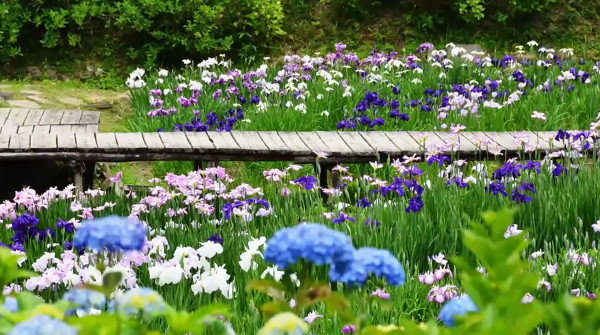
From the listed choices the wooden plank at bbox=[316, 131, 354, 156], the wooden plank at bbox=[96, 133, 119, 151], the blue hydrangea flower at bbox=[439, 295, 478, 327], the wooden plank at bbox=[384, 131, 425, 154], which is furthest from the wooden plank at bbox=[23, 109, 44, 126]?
the blue hydrangea flower at bbox=[439, 295, 478, 327]

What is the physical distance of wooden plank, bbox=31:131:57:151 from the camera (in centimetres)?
445

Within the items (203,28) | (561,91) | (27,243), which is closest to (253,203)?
(27,243)

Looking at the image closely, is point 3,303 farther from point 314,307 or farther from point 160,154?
point 160,154

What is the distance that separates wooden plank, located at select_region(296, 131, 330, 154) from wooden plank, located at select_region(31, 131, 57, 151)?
1.37m

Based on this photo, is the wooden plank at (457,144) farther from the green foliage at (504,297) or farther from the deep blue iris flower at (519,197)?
the green foliage at (504,297)

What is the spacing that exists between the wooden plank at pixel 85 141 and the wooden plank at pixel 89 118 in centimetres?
52

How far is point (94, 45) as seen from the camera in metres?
8.65

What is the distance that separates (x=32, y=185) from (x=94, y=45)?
3.85m

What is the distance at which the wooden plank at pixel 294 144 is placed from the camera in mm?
4539

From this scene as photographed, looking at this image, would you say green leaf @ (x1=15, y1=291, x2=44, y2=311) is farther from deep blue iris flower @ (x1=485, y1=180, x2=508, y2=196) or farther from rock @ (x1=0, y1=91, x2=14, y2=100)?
rock @ (x1=0, y1=91, x2=14, y2=100)

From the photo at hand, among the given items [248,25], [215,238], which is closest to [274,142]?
[215,238]

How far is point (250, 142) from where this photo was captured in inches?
186

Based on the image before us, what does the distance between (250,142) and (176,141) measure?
41 centimetres

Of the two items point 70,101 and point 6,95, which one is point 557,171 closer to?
point 70,101
